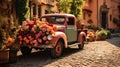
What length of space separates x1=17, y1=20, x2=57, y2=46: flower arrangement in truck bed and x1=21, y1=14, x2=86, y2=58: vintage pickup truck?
0.17 metres

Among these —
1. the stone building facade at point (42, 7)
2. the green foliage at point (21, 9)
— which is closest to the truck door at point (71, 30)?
the green foliage at point (21, 9)

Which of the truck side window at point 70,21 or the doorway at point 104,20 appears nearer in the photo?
the truck side window at point 70,21

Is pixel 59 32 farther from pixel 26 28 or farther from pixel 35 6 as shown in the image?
pixel 35 6

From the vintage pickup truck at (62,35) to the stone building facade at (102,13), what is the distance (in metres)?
20.2

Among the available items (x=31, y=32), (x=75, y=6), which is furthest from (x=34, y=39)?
(x=75, y=6)

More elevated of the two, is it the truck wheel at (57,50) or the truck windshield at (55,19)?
the truck windshield at (55,19)

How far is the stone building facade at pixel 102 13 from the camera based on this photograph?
37.5 m

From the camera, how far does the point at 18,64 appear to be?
1055cm

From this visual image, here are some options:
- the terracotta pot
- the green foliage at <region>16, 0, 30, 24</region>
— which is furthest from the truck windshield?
the green foliage at <region>16, 0, 30, 24</region>

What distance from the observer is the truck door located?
13414 millimetres

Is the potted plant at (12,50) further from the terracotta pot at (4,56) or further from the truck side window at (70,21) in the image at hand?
the truck side window at (70,21)

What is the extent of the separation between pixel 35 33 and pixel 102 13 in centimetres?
3039

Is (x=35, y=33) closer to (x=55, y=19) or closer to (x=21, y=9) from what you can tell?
(x=55, y=19)

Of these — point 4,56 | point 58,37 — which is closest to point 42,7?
point 58,37
